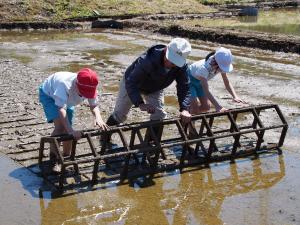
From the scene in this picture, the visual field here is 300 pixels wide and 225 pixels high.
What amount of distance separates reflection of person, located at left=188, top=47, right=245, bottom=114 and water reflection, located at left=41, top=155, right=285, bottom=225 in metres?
0.88

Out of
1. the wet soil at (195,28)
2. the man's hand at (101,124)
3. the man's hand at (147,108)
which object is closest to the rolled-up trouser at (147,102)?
the man's hand at (147,108)

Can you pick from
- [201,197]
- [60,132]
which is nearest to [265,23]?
[60,132]

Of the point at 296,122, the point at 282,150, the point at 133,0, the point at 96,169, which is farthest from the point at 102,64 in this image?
the point at 133,0

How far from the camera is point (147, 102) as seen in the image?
6.70 metres

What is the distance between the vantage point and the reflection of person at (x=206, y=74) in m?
6.64

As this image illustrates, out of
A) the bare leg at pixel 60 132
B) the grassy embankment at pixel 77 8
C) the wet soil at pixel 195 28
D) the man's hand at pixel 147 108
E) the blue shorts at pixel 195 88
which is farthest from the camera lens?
the grassy embankment at pixel 77 8

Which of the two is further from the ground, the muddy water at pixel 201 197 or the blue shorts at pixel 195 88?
the blue shorts at pixel 195 88

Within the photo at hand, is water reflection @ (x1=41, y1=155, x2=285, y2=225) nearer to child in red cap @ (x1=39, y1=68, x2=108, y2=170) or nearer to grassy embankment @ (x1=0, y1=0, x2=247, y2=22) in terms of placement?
child in red cap @ (x1=39, y1=68, x2=108, y2=170)

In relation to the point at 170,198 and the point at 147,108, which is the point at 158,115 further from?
the point at 170,198

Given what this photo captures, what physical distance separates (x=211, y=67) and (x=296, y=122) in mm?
2608

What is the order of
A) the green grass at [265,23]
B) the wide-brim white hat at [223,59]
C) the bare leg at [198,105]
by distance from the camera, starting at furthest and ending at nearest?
the green grass at [265,23] → the bare leg at [198,105] → the wide-brim white hat at [223,59]

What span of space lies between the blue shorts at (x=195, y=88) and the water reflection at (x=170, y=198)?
3.25 feet

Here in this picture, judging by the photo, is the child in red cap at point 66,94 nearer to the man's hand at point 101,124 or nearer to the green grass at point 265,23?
the man's hand at point 101,124

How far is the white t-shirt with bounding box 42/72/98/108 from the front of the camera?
566 cm
